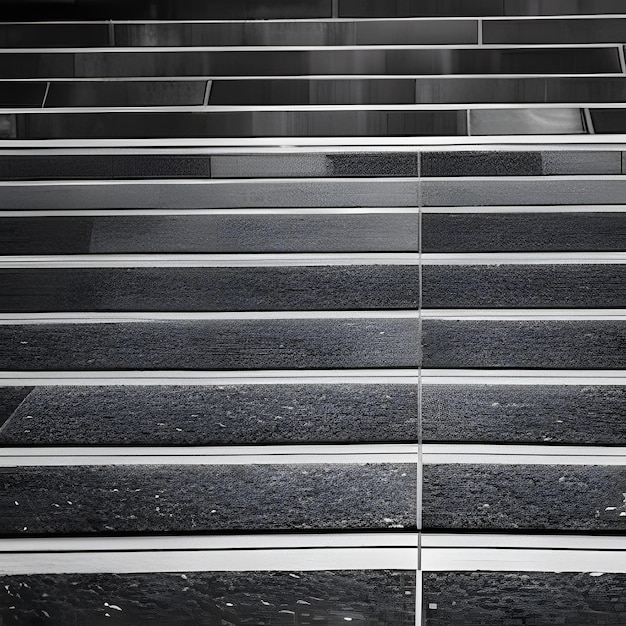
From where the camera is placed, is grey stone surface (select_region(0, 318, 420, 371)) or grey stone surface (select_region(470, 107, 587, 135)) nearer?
grey stone surface (select_region(0, 318, 420, 371))

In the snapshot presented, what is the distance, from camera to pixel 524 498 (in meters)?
0.90

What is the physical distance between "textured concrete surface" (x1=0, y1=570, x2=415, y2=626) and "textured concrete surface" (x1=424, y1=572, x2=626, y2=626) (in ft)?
0.09

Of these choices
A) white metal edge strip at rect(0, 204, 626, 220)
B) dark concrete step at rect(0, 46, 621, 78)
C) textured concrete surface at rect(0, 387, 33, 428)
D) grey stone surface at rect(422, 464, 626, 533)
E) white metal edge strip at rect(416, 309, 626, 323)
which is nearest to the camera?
grey stone surface at rect(422, 464, 626, 533)

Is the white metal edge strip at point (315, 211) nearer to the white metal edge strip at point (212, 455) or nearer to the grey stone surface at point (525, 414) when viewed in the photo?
the grey stone surface at point (525, 414)

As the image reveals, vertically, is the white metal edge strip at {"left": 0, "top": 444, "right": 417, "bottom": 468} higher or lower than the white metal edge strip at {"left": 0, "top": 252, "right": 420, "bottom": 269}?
lower

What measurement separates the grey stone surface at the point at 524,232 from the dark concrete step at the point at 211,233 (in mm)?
50

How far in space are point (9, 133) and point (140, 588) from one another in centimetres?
175

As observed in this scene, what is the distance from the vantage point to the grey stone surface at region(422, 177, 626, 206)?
69.8 inches

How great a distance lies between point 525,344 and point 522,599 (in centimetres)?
Result: 54

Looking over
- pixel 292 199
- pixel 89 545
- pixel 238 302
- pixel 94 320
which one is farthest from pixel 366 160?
pixel 89 545

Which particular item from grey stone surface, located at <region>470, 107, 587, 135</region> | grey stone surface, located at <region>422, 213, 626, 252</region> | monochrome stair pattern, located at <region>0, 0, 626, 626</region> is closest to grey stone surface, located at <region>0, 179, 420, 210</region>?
monochrome stair pattern, located at <region>0, 0, 626, 626</region>

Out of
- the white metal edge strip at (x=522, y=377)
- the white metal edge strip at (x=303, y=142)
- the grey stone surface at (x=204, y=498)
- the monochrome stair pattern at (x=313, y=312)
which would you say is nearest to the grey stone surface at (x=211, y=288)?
the monochrome stair pattern at (x=313, y=312)

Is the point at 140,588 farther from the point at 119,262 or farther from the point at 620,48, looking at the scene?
the point at 620,48

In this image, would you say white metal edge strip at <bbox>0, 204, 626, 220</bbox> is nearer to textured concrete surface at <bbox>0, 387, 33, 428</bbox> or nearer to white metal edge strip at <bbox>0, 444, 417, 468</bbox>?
textured concrete surface at <bbox>0, 387, 33, 428</bbox>
